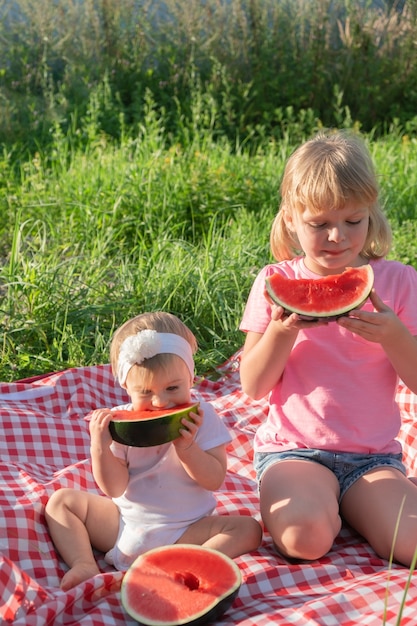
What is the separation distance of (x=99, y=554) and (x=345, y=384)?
1.11m

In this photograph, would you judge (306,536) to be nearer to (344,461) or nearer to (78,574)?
(344,461)

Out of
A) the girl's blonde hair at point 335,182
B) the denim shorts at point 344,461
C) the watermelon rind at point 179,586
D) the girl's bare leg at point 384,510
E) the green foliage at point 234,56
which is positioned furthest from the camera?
the green foliage at point 234,56

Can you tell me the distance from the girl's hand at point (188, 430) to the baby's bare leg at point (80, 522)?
0.46m

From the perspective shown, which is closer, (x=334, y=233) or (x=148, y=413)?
(x=148, y=413)

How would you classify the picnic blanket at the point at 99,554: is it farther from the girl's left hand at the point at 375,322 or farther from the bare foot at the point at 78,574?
the girl's left hand at the point at 375,322

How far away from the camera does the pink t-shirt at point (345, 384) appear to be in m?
3.47

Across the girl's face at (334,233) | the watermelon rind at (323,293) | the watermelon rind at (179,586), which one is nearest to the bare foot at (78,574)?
the watermelon rind at (179,586)

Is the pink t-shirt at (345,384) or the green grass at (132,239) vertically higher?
the pink t-shirt at (345,384)

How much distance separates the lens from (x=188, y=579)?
2.90 metres

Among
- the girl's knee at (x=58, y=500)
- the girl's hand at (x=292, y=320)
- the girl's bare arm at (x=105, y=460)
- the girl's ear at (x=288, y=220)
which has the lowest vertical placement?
the girl's knee at (x=58, y=500)

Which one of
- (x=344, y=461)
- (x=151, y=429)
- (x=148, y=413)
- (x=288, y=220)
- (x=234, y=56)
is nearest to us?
(x=151, y=429)

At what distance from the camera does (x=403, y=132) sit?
9.54 metres

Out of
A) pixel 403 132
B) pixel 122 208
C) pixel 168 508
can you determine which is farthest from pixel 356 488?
pixel 403 132

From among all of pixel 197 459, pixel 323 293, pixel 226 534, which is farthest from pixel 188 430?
pixel 323 293
